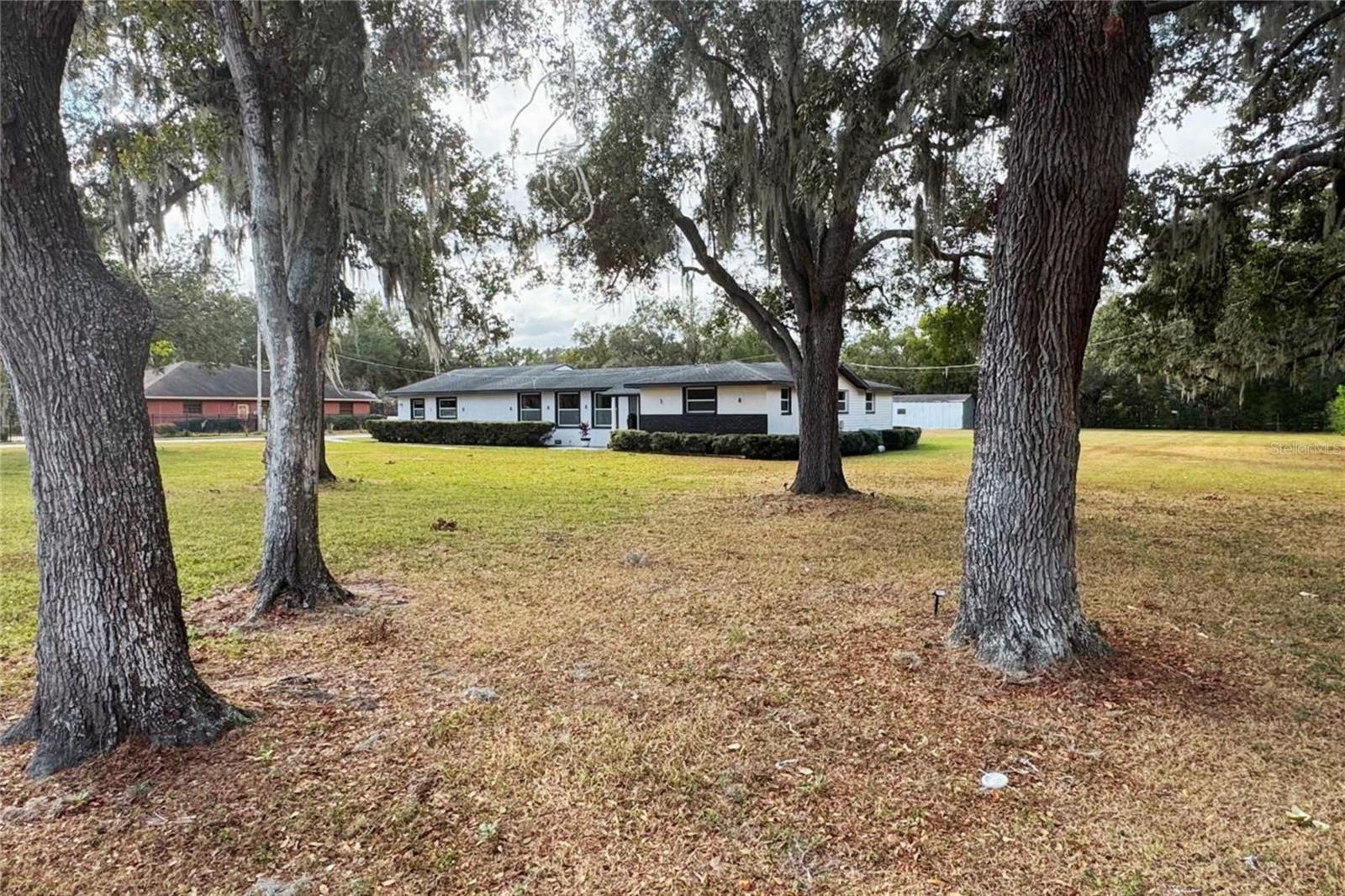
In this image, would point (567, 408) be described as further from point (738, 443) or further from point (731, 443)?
point (738, 443)

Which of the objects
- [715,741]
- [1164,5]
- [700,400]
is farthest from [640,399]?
[715,741]

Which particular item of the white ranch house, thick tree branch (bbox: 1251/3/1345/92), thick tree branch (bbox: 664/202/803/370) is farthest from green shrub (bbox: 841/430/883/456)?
thick tree branch (bbox: 1251/3/1345/92)

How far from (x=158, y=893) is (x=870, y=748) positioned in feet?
8.04

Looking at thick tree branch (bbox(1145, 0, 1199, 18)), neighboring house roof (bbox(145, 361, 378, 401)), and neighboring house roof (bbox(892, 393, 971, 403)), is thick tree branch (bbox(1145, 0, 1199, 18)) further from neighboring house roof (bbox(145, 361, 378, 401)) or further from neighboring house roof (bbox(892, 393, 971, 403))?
neighboring house roof (bbox(892, 393, 971, 403))

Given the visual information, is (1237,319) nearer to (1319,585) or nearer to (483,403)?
(1319,585)

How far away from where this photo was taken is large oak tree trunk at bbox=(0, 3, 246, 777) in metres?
2.45

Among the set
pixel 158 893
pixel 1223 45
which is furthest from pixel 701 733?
pixel 1223 45

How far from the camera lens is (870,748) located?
2.81 metres

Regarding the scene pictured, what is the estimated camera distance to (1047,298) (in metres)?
3.48

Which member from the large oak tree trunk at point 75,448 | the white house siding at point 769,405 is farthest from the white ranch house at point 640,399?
the large oak tree trunk at point 75,448

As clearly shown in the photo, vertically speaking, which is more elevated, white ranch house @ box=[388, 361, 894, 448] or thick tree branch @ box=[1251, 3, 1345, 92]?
thick tree branch @ box=[1251, 3, 1345, 92]

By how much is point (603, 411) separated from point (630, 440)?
3.48 m

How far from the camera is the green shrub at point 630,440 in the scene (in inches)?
849

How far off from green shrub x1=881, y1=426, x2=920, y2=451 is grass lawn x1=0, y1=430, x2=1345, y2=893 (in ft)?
54.9
